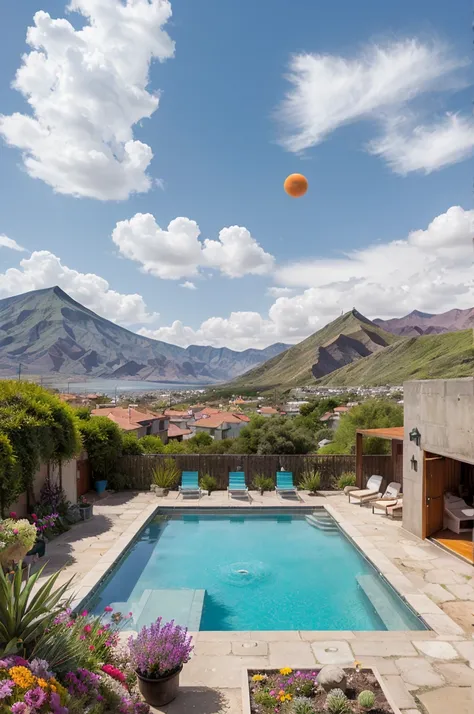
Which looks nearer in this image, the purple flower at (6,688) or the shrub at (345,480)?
the purple flower at (6,688)

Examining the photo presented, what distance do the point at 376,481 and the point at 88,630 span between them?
11.2 metres

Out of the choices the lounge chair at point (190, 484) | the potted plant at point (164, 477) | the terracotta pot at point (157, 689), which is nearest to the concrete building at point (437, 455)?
the terracotta pot at point (157, 689)

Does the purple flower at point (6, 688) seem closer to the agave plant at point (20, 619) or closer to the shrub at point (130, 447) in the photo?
the agave plant at point (20, 619)

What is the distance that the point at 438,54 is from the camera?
9.36 metres

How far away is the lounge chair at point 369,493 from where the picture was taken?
1338 centimetres

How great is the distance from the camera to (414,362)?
143000mm

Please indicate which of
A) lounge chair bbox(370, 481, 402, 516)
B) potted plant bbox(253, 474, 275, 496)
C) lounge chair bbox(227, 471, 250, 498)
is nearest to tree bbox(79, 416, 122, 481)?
lounge chair bbox(227, 471, 250, 498)

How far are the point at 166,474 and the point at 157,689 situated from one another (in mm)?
11081

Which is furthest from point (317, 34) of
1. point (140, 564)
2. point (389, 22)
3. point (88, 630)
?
point (140, 564)

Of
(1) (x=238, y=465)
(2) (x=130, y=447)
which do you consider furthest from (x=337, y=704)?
(2) (x=130, y=447)

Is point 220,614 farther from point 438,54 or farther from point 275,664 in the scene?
point 438,54

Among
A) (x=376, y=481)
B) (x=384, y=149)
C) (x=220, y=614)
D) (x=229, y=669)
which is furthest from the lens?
(x=376, y=481)

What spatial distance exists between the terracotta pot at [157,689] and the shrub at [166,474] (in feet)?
35.3

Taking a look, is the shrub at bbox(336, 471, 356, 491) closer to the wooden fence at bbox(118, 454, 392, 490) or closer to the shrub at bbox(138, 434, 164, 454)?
the wooden fence at bbox(118, 454, 392, 490)
